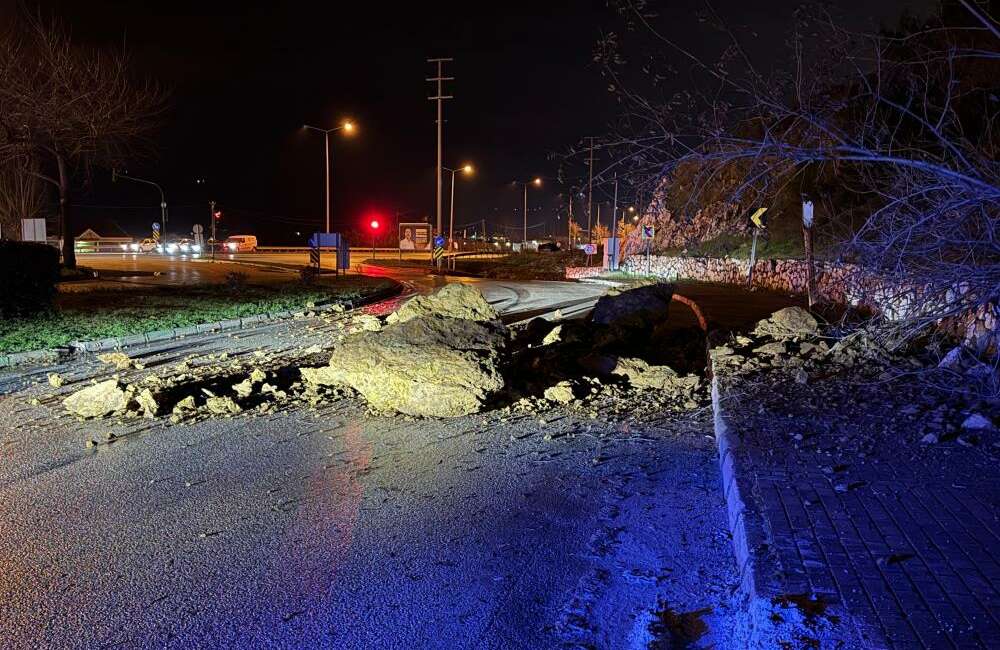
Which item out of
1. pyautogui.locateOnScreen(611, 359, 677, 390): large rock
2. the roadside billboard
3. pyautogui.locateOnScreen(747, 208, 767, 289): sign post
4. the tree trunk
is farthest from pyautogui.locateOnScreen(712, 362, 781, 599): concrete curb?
the roadside billboard

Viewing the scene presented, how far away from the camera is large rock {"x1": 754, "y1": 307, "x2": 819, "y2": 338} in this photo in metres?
10.9

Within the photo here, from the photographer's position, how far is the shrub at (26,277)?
13.2 meters

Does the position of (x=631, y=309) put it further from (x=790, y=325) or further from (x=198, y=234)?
(x=198, y=234)

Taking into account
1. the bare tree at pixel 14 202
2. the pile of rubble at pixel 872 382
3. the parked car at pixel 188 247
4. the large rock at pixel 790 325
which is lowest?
the pile of rubble at pixel 872 382

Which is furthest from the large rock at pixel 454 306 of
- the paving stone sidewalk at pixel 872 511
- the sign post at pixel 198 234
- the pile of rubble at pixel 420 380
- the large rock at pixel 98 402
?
the sign post at pixel 198 234

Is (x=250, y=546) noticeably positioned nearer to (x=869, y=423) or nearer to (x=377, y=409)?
(x=377, y=409)

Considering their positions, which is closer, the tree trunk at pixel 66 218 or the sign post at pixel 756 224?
the sign post at pixel 756 224

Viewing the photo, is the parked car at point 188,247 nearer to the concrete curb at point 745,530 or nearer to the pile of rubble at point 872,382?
the pile of rubble at point 872,382

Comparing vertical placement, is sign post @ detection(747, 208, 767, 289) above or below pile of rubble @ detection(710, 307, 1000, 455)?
above

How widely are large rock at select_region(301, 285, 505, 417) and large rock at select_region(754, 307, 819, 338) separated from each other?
15.0 feet

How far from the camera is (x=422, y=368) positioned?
319 inches

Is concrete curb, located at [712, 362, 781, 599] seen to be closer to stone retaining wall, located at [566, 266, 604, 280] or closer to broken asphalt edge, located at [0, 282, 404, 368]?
broken asphalt edge, located at [0, 282, 404, 368]

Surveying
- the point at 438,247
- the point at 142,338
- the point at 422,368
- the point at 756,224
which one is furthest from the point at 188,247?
the point at 422,368

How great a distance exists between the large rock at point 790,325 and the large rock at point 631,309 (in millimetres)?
1755
